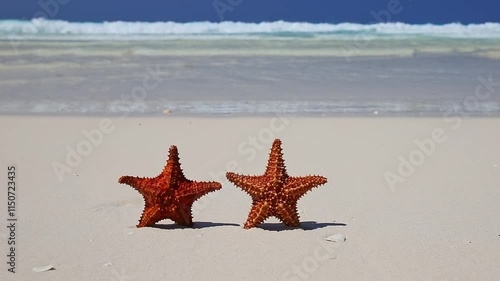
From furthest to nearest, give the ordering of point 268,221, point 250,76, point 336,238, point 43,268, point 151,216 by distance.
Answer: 1. point 250,76
2. point 268,221
3. point 151,216
4. point 336,238
5. point 43,268

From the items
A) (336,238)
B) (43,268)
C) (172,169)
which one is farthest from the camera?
(172,169)

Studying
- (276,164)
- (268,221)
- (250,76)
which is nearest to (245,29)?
(250,76)

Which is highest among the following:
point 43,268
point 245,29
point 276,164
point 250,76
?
point 245,29

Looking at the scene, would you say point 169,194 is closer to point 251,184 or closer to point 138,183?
point 138,183

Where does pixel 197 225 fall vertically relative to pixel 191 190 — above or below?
below

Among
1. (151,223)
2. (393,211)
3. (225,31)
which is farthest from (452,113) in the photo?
(225,31)

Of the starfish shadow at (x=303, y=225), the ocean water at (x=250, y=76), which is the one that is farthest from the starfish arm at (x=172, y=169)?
the ocean water at (x=250, y=76)

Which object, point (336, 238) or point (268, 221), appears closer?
point (336, 238)

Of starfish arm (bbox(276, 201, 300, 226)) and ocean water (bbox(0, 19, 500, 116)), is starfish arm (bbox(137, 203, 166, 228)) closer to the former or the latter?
starfish arm (bbox(276, 201, 300, 226))
